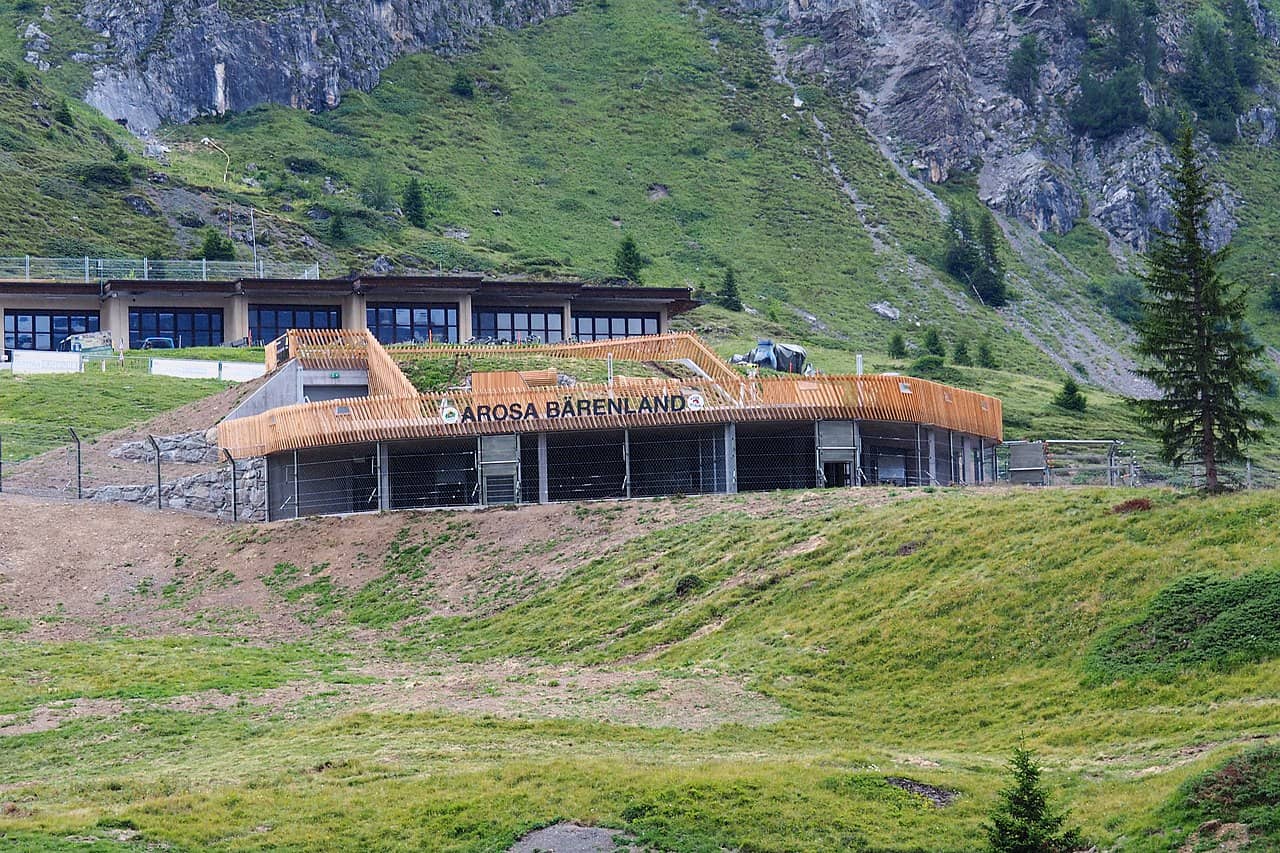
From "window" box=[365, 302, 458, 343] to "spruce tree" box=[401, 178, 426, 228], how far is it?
5500cm

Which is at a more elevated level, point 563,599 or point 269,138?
point 269,138

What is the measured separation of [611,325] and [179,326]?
23.9 metres

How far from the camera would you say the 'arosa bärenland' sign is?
62.3 metres

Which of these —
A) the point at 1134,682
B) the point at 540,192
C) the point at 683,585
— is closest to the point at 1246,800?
the point at 1134,682

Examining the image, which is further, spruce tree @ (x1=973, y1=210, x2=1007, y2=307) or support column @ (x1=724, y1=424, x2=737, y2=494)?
spruce tree @ (x1=973, y1=210, x2=1007, y2=307)

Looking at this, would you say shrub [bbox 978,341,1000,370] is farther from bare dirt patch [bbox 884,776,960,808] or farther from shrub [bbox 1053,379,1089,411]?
bare dirt patch [bbox 884,776,960,808]

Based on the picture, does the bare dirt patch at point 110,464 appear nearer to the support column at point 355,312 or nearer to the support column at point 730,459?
the support column at point 730,459

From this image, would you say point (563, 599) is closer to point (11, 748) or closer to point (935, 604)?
point (935, 604)

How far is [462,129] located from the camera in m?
184

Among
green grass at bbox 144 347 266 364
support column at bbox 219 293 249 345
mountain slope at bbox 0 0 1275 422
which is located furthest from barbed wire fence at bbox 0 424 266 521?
mountain slope at bbox 0 0 1275 422

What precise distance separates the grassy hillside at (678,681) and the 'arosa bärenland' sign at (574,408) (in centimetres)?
371

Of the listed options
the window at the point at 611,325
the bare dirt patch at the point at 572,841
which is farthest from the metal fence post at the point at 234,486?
the window at the point at 611,325

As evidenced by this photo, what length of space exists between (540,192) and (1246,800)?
147m

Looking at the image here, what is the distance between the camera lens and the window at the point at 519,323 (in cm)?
10244
